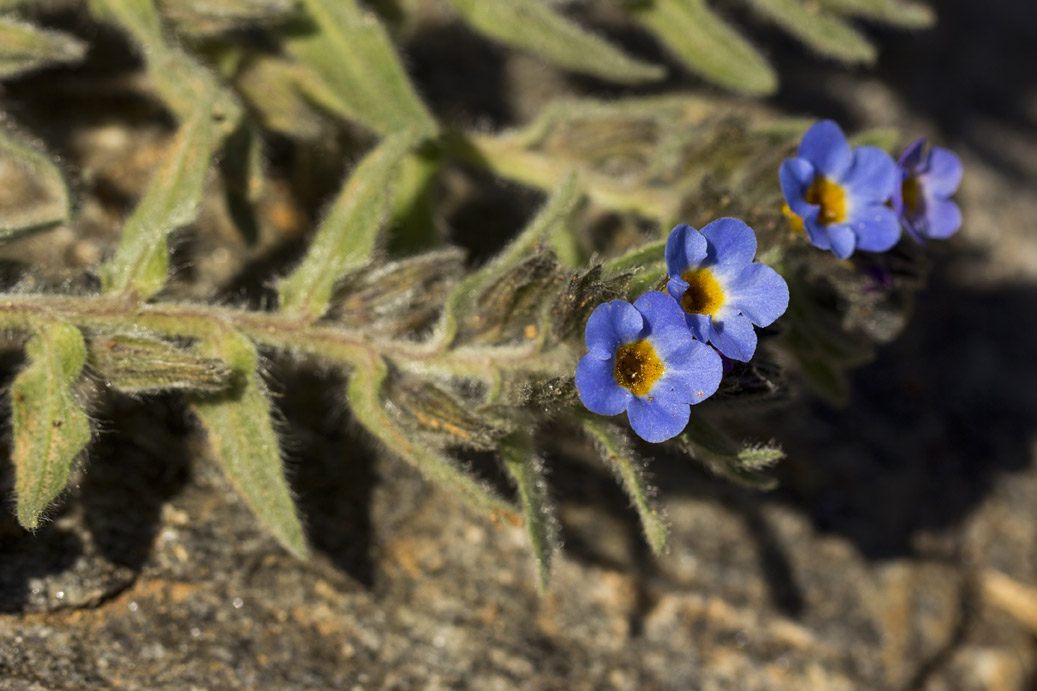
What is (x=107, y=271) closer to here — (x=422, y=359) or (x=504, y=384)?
(x=422, y=359)

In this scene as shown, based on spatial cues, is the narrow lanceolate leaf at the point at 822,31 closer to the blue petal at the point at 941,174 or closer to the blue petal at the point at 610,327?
the blue petal at the point at 941,174

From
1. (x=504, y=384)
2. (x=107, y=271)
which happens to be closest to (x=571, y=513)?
(x=504, y=384)

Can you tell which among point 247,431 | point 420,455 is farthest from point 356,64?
point 420,455

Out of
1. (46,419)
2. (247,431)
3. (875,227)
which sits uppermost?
(875,227)

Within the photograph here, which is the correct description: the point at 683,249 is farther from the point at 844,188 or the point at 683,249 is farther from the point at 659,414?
the point at 844,188

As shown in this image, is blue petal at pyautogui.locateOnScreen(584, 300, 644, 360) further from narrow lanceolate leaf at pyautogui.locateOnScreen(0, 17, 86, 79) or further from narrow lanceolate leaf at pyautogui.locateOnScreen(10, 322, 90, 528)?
narrow lanceolate leaf at pyautogui.locateOnScreen(0, 17, 86, 79)
